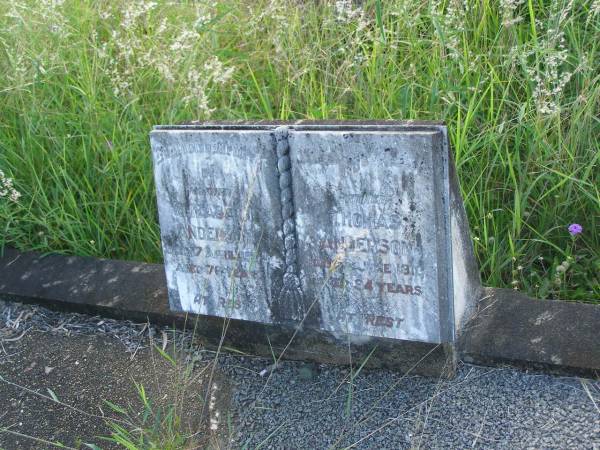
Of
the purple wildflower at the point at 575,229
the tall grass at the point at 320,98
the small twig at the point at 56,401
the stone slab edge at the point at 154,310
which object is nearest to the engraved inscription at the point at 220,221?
the stone slab edge at the point at 154,310

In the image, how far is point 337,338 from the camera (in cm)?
246

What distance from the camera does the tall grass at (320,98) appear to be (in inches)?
114

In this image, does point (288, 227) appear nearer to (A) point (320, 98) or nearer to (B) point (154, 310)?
(B) point (154, 310)

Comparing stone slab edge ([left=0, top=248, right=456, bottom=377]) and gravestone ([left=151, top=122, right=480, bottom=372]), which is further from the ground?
gravestone ([left=151, top=122, right=480, bottom=372])

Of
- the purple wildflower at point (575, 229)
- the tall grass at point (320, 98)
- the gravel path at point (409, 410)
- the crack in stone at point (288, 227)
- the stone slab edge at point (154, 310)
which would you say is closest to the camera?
the gravel path at point (409, 410)

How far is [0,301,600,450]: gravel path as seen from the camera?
6.88ft

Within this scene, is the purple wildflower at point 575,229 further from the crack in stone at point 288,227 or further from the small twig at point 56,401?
the small twig at point 56,401

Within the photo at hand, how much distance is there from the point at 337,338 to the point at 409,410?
34 cm

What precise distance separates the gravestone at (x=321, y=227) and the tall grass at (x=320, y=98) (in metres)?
0.53

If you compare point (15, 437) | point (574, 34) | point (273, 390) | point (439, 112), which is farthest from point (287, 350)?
point (574, 34)

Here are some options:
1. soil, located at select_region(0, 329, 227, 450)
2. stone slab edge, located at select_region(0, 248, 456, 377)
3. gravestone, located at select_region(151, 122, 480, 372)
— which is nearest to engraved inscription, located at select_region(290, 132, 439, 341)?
gravestone, located at select_region(151, 122, 480, 372)

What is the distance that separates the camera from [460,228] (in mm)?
2332

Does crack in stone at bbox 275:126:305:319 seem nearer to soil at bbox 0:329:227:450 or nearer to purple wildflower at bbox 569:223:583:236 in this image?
soil at bbox 0:329:227:450

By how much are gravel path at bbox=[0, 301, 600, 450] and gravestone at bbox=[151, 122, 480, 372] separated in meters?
0.14
